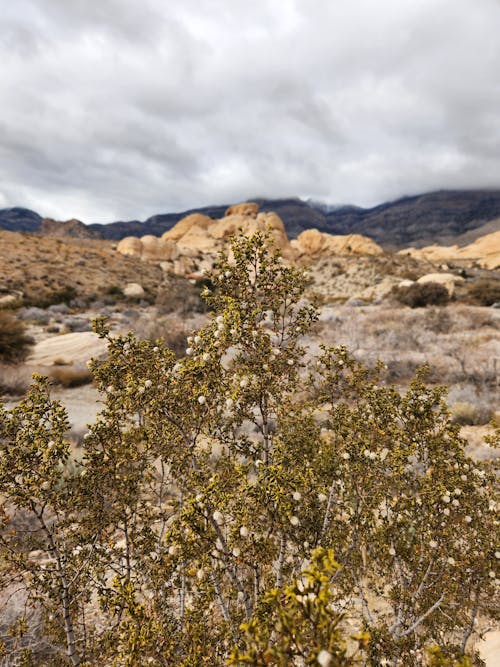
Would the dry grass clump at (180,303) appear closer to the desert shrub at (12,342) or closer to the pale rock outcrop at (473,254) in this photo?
the desert shrub at (12,342)

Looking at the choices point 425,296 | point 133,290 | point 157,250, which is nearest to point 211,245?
point 157,250

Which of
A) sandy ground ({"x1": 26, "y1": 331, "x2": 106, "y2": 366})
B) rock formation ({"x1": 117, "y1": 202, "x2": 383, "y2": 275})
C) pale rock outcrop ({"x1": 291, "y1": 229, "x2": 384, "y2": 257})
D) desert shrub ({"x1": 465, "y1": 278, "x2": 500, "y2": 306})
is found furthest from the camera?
pale rock outcrop ({"x1": 291, "y1": 229, "x2": 384, "y2": 257})

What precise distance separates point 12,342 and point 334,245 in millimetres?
59006

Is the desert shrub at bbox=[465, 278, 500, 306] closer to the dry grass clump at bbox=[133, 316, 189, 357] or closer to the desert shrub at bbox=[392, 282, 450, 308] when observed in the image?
the desert shrub at bbox=[392, 282, 450, 308]

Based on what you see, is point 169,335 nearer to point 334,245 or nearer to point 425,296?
point 425,296

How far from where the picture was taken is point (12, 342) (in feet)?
54.1

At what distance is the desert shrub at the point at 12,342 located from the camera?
1595 cm

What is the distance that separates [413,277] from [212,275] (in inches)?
1707

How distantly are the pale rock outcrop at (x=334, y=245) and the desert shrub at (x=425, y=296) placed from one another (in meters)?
31.5

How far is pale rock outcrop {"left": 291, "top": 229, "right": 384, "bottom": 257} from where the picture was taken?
201ft

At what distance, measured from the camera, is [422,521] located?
10.8 feet

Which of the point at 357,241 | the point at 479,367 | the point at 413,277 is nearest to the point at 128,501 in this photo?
the point at 479,367

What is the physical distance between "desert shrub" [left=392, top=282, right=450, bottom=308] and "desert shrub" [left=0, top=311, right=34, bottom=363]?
28.2 meters

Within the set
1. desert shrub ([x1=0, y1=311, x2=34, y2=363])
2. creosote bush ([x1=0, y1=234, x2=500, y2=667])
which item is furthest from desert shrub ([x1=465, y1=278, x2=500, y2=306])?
desert shrub ([x1=0, y1=311, x2=34, y2=363])
